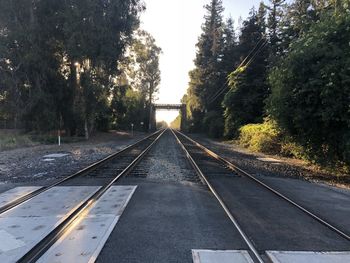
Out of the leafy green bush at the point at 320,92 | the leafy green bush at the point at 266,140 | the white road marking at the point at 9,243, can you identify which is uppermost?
the leafy green bush at the point at 320,92

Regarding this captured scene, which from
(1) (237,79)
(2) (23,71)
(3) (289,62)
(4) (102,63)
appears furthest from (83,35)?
(3) (289,62)

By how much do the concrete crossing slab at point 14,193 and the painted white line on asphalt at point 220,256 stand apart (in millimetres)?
5116

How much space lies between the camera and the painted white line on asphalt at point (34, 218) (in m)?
5.97

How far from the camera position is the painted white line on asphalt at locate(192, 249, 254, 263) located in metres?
5.54

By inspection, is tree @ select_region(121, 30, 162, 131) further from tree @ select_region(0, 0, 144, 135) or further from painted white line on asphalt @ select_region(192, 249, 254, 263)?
painted white line on asphalt @ select_region(192, 249, 254, 263)

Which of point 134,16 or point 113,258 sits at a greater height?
point 134,16

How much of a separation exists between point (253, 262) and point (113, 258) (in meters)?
1.86

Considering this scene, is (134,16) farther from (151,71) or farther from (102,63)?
(151,71)

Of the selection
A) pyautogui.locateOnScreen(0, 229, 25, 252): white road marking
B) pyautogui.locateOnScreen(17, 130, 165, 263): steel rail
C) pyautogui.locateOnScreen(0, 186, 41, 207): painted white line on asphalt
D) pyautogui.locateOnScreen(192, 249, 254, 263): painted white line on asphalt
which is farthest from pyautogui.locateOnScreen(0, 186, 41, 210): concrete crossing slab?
pyautogui.locateOnScreen(192, 249, 254, 263): painted white line on asphalt

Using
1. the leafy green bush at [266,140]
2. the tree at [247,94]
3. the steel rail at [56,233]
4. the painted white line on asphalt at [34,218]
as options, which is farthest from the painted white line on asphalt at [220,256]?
the tree at [247,94]

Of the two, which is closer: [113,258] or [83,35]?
[113,258]

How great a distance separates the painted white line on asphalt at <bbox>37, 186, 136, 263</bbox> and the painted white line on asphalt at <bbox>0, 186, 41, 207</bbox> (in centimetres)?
211

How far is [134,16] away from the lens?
41781mm

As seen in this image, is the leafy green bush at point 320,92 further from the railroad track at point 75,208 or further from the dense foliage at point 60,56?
the dense foliage at point 60,56
